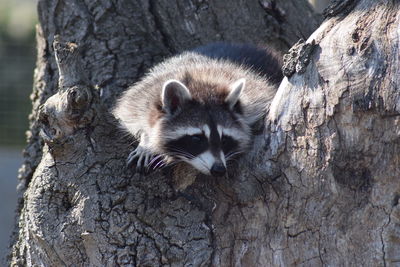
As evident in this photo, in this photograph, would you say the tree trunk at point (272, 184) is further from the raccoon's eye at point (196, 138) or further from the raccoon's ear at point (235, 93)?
the raccoon's ear at point (235, 93)

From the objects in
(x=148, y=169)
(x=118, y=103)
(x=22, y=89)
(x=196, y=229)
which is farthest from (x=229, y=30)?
(x=22, y=89)

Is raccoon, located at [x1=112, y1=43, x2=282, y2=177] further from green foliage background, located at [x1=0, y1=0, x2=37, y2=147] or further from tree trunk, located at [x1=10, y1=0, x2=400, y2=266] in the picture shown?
green foliage background, located at [x1=0, y1=0, x2=37, y2=147]

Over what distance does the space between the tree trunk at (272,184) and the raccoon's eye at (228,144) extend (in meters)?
0.38

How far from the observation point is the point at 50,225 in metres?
3.97

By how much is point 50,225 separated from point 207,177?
85 centimetres

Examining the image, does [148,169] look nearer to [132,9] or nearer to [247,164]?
[247,164]

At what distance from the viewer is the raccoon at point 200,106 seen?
14.3 feet

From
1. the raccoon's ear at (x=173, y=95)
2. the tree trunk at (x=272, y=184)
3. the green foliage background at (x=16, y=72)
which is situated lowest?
the tree trunk at (x=272, y=184)

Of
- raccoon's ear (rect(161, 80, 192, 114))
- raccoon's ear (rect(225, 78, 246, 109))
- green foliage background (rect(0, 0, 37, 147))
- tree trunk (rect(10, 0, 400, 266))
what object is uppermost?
green foliage background (rect(0, 0, 37, 147))

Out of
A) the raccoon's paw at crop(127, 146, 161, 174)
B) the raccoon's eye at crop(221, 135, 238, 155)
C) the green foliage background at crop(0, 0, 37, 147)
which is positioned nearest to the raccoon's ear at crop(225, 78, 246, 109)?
the raccoon's eye at crop(221, 135, 238, 155)

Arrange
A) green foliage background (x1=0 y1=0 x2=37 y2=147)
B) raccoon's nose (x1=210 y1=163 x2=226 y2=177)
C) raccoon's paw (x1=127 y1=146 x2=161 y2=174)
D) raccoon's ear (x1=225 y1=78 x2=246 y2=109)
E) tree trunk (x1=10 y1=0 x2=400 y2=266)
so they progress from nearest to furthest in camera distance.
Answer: tree trunk (x1=10 y1=0 x2=400 y2=266) < raccoon's nose (x1=210 y1=163 x2=226 y2=177) < raccoon's paw (x1=127 y1=146 x2=161 y2=174) < raccoon's ear (x1=225 y1=78 x2=246 y2=109) < green foliage background (x1=0 y1=0 x2=37 y2=147)

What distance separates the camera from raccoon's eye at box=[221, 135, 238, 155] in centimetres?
440

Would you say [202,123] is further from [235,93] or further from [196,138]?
[235,93]

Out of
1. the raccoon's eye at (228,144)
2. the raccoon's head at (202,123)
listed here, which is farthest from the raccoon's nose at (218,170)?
the raccoon's eye at (228,144)
